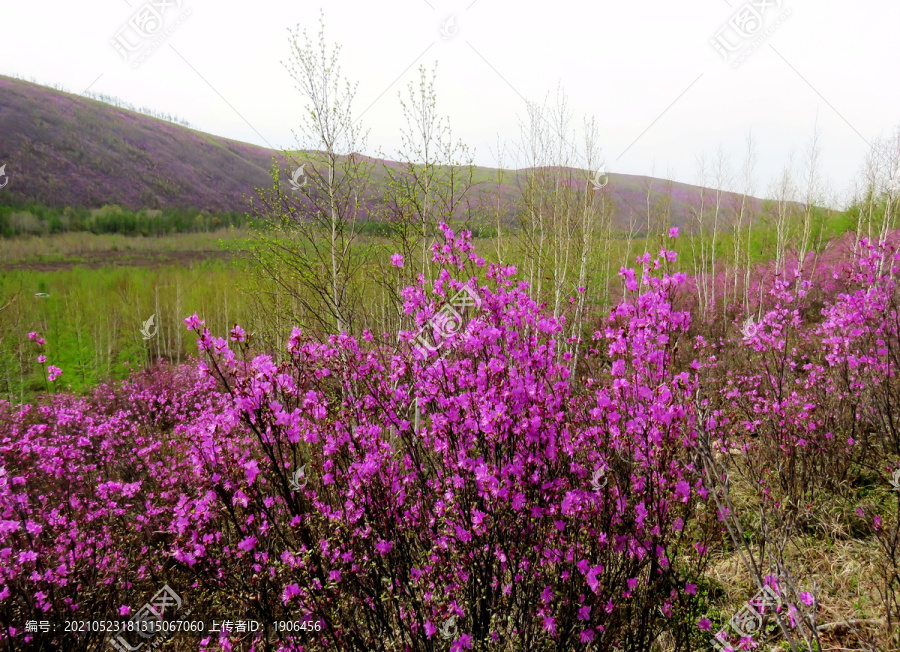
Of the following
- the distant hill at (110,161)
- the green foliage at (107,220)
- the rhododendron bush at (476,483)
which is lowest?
the rhododendron bush at (476,483)

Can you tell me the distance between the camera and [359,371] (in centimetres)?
286

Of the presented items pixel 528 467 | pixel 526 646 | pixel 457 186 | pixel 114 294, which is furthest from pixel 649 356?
pixel 114 294

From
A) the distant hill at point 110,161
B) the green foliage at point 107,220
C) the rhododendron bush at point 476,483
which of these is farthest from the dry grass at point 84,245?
the rhododendron bush at point 476,483

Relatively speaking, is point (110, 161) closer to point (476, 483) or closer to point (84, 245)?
point (84, 245)

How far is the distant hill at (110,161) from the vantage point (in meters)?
40.6

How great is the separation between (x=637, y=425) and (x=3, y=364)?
20371mm

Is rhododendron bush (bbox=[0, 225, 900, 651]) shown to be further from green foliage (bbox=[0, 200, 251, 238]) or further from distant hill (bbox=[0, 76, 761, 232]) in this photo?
green foliage (bbox=[0, 200, 251, 238])

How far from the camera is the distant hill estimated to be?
4062 cm

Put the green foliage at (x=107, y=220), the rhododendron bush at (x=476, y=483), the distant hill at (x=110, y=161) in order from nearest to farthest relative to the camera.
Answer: the rhododendron bush at (x=476, y=483)
the green foliage at (x=107, y=220)
the distant hill at (x=110, y=161)

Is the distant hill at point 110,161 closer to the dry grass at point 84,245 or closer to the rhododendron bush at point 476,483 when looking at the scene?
the dry grass at point 84,245

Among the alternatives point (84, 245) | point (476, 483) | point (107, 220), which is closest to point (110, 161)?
point (107, 220)

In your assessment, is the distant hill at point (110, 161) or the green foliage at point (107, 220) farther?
the distant hill at point (110, 161)

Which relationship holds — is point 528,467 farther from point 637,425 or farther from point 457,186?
point 457,186

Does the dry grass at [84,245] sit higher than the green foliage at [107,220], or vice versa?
the green foliage at [107,220]
